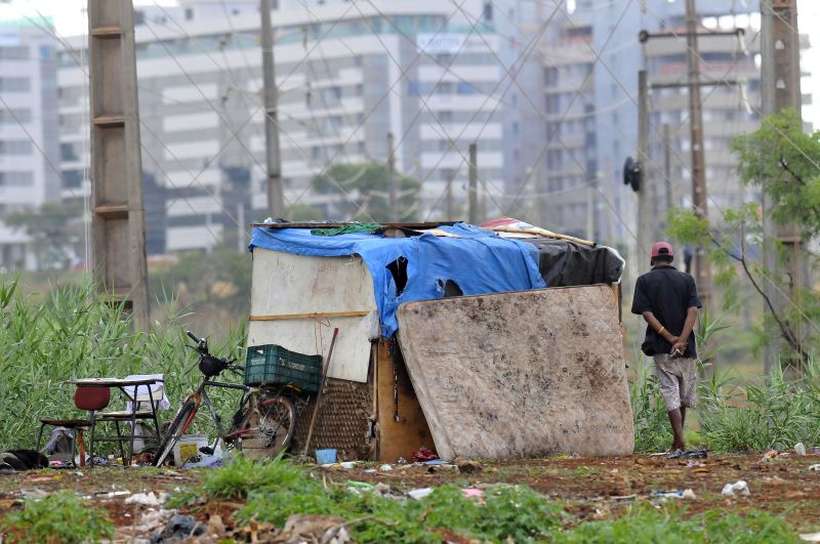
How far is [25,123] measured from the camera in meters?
114

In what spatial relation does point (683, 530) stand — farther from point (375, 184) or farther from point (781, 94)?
point (375, 184)

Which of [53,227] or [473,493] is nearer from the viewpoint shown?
[473,493]

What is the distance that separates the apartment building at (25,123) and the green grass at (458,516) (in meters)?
101

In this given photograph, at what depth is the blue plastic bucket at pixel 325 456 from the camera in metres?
13.0

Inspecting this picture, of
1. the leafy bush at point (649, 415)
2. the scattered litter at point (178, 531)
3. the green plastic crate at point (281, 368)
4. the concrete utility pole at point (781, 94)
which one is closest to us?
the scattered litter at point (178, 531)

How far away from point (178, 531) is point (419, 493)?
1.65m

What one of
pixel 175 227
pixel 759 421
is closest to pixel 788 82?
pixel 759 421

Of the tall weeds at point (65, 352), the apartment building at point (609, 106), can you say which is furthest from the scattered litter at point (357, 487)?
the apartment building at point (609, 106)

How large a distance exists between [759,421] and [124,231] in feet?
23.0

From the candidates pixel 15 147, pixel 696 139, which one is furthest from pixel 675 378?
pixel 15 147

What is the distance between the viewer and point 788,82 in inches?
752

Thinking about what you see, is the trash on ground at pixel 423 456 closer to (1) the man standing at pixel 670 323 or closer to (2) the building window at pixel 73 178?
(1) the man standing at pixel 670 323

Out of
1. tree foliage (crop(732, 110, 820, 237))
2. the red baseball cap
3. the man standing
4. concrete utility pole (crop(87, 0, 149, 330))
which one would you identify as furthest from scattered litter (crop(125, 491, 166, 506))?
tree foliage (crop(732, 110, 820, 237))

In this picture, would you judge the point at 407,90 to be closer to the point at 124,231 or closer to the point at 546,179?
the point at 546,179
